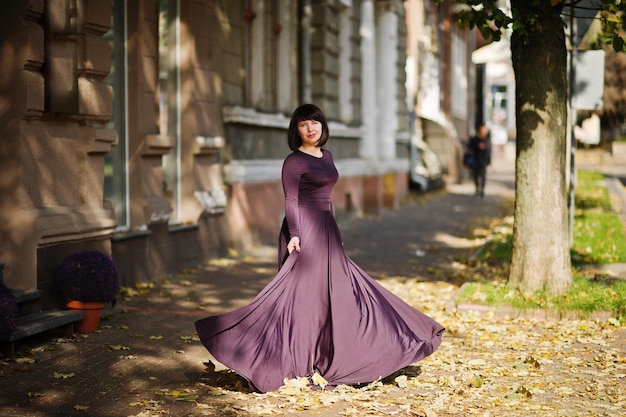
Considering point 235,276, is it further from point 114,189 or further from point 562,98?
point 562,98

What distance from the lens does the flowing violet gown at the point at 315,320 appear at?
274 inches

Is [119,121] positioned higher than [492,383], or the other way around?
[119,121]

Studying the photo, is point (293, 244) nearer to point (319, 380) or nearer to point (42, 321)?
point (319, 380)

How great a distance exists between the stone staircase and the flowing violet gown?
1.86 metres

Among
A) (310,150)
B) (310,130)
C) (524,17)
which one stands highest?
(524,17)

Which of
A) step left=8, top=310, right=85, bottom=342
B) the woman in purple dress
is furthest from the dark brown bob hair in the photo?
step left=8, top=310, right=85, bottom=342

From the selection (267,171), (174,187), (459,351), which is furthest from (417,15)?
(459,351)

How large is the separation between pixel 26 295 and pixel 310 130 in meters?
3.04

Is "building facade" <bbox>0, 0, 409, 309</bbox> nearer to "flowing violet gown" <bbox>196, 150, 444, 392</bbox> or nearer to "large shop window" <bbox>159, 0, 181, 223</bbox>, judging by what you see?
"large shop window" <bbox>159, 0, 181, 223</bbox>

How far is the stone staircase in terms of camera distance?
27.2ft

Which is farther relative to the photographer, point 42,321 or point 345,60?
point 345,60

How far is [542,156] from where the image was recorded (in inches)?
416

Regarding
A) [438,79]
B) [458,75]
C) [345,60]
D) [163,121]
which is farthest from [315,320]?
[458,75]

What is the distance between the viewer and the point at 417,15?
3303 cm
